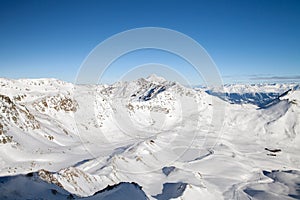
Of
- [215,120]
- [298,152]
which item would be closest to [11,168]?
[298,152]

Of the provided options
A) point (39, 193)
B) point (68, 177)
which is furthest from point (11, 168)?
point (39, 193)

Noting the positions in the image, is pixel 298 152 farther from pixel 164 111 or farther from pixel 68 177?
pixel 68 177

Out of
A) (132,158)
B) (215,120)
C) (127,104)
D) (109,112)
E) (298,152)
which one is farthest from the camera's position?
(215,120)

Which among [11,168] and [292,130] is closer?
[11,168]

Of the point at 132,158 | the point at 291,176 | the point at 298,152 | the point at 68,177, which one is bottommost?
the point at 298,152

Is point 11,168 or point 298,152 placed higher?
point 11,168

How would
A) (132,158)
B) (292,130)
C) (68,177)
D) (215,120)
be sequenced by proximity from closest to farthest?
(68,177) < (132,158) < (292,130) < (215,120)
